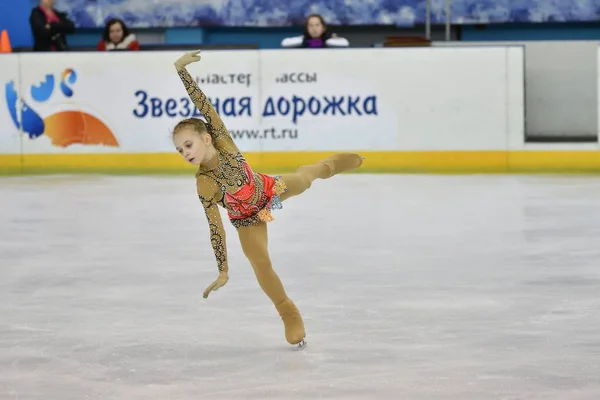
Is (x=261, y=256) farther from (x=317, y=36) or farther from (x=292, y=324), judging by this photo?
(x=317, y=36)

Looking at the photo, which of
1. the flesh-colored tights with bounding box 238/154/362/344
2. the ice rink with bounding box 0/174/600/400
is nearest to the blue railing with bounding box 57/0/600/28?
the ice rink with bounding box 0/174/600/400

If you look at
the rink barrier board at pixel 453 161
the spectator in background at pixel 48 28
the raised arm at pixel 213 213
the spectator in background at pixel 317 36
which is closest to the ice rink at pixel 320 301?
the raised arm at pixel 213 213

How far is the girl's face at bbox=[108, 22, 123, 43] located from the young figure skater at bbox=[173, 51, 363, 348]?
332 inches

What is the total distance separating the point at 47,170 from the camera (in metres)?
12.6

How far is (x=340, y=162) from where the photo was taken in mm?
5363

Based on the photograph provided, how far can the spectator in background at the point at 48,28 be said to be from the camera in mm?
13203

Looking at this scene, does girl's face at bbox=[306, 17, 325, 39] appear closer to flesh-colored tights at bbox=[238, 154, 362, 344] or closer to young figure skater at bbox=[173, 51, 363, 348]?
flesh-colored tights at bbox=[238, 154, 362, 344]

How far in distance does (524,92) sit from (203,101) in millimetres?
8226

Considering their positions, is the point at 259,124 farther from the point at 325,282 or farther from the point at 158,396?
the point at 158,396

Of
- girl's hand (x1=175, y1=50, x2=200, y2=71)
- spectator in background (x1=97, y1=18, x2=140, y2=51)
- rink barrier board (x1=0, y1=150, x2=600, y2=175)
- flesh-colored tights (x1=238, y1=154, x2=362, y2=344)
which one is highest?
girl's hand (x1=175, y1=50, x2=200, y2=71)

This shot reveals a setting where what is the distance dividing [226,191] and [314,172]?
595mm

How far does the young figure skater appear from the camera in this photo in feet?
14.8

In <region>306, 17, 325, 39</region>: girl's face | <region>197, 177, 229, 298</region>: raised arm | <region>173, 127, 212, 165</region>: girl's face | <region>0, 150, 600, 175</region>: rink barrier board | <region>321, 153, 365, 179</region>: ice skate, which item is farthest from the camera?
<region>306, 17, 325, 39</region>: girl's face

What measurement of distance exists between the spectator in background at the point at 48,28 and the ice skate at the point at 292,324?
8880 millimetres
